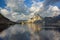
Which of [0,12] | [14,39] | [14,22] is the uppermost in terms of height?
[0,12]

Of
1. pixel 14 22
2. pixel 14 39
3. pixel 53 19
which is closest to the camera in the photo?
pixel 14 39

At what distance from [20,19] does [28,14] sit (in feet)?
1.52

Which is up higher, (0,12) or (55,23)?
(0,12)

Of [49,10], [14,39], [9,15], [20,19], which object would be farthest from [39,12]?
[14,39]

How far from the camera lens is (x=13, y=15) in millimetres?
7328

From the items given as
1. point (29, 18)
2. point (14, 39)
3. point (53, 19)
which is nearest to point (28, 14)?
point (29, 18)

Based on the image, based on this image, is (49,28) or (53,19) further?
(49,28)

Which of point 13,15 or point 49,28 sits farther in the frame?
point 49,28

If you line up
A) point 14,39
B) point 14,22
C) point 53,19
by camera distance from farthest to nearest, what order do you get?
point 14,22 → point 53,19 → point 14,39

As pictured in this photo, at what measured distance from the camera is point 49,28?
8.27m

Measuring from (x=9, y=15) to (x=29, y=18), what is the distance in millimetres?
957

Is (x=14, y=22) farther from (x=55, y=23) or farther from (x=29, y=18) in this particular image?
(x=55, y=23)

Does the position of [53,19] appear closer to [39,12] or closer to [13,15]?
[39,12]

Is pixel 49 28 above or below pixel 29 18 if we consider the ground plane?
below
